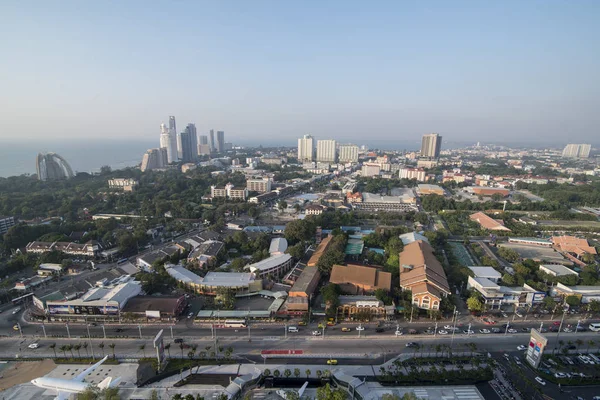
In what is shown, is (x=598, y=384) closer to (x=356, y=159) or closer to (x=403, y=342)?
(x=403, y=342)

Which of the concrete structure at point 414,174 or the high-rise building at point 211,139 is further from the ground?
the high-rise building at point 211,139

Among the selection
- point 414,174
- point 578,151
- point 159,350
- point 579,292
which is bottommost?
point 159,350

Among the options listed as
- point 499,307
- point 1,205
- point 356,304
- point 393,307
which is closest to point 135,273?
point 356,304

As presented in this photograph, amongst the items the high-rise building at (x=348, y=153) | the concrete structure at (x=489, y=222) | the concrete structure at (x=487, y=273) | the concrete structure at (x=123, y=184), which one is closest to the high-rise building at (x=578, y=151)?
the high-rise building at (x=348, y=153)

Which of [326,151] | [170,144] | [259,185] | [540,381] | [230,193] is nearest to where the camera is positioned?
[540,381]

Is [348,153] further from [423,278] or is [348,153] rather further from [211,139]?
[423,278]

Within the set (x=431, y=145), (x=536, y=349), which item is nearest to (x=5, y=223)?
(x=536, y=349)

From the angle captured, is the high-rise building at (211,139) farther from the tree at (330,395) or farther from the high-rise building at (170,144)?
the tree at (330,395)

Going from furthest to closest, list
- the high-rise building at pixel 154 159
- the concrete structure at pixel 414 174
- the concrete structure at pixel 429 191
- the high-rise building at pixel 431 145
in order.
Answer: the high-rise building at pixel 431 145
the high-rise building at pixel 154 159
the concrete structure at pixel 414 174
the concrete structure at pixel 429 191

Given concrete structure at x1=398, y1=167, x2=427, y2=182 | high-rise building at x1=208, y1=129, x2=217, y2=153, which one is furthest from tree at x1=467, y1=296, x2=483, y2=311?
high-rise building at x1=208, y1=129, x2=217, y2=153
